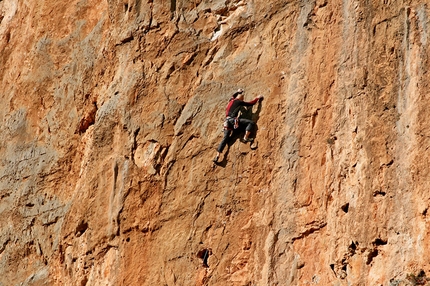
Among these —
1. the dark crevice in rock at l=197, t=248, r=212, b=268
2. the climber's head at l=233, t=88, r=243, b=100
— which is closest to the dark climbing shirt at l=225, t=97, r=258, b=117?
the climber's head at l=233, t=88, r=243, b=100

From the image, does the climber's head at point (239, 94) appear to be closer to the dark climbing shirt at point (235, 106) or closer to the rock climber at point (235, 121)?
the rock climber at point (235, 121)

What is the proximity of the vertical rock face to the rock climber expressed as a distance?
6.3 inches

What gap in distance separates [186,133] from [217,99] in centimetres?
92

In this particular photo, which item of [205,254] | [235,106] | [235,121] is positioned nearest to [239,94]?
[235,106]

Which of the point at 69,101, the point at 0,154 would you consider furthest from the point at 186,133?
the point at 0,154

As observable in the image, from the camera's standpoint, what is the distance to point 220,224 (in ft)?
61.2

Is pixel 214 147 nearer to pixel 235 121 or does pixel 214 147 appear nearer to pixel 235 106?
pixel 235 121

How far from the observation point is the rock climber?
1898 centimetres

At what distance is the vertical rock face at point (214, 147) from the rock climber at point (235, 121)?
0.16 m

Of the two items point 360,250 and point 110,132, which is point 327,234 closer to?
point 360,250

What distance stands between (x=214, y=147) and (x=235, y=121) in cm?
78

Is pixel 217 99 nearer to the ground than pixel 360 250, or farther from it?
farther from it

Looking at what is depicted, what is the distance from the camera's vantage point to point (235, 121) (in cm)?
1900

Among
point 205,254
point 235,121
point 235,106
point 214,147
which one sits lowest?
point 205,254
